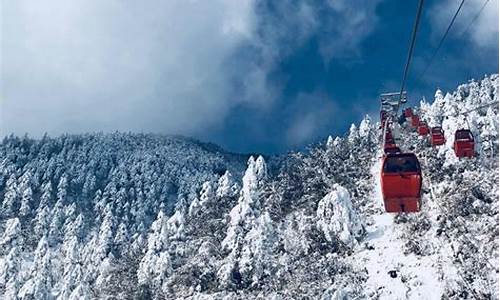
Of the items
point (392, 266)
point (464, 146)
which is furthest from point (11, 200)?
point (464, 146)

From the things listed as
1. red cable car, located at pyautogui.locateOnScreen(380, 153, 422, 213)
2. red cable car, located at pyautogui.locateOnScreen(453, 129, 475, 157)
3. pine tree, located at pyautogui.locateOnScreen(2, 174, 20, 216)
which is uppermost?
pine tree, located at pyautogui.locateOnScreen(2, 174, 20, 216)

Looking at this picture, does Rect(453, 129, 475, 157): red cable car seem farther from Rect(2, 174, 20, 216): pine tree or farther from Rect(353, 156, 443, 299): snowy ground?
Rect(2, 174, 20, 216): pine tree

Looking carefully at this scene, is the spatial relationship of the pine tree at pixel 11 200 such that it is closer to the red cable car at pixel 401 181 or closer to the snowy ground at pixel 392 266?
the snowy ground at pixel 392 266

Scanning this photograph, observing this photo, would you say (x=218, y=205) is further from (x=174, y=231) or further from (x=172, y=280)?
(x=172, y=280)

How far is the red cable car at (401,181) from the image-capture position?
689 inches

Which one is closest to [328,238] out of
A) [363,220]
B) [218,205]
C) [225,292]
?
[363,220]

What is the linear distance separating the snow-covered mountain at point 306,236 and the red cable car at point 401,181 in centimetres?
3772

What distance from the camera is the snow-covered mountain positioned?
58656 millimetres

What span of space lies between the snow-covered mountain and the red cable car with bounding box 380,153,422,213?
37720 millimetres

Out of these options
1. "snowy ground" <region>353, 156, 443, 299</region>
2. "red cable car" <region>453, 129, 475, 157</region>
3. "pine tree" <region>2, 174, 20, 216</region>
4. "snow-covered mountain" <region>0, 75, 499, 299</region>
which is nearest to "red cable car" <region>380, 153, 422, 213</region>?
"red cable car" <region>453, 129, 475, 157</region>

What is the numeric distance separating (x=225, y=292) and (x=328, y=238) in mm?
14756

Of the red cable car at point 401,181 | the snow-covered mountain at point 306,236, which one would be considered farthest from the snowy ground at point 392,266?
the red cable car at point 401,181

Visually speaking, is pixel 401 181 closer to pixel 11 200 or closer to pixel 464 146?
pixel 464 146

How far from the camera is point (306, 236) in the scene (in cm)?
7244
